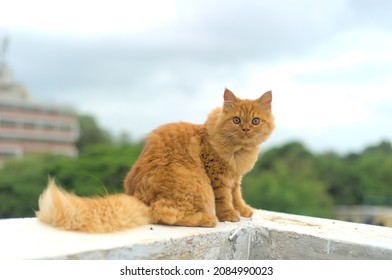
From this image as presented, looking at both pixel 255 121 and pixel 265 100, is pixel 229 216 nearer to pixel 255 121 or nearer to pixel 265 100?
pixel 255 121

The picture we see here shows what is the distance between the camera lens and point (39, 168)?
98.7 ft

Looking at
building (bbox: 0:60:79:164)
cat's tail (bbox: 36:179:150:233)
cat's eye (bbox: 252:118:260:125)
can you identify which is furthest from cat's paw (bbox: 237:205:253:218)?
building (bbox: 0:60:79:164)

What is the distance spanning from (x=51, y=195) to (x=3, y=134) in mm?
33554

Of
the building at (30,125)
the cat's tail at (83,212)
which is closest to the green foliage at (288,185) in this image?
the building at (30,125)

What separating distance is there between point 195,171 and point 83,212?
69 centimetres

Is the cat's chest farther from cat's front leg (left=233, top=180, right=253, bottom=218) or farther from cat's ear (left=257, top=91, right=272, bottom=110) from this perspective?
cat's ear (left=257, top=91, right=272, bottom=110)

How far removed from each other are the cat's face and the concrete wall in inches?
17.7

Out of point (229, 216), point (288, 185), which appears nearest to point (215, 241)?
point (229, 216)

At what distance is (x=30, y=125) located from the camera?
33969mm

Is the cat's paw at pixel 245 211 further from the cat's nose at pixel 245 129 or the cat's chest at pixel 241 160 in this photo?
the cat's nose at pixel 245 129

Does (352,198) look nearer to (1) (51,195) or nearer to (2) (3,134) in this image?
(2) (3,134)

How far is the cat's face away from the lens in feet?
8.30

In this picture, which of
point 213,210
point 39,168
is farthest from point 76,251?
point 39,168

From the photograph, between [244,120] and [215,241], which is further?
[244,120]
